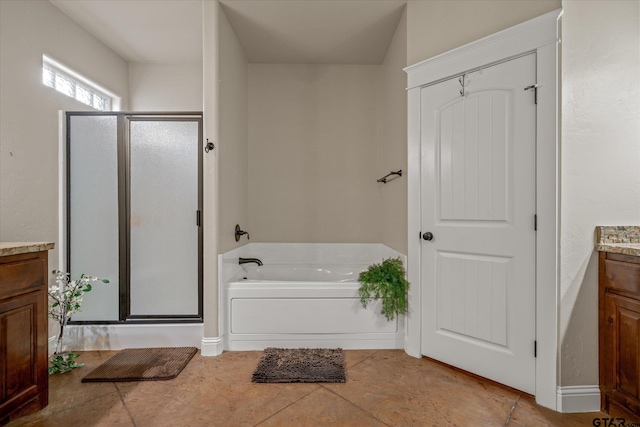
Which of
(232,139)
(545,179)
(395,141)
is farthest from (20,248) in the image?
(545,179)

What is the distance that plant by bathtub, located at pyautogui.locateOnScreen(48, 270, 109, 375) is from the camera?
216cm

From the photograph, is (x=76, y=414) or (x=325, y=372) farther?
(x=325, y=372)

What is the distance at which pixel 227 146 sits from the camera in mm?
2645

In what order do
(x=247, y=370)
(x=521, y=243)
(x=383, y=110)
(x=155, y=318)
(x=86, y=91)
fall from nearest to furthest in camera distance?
(x=521, y=243) → (x=247, y=370) → (x=155, y=318) → (x=86, y=91) → (x=383, y=110)

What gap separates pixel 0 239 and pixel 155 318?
1138 mm

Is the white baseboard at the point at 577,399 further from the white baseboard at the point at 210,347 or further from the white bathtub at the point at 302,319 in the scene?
the white baseboard at the point at 210,347

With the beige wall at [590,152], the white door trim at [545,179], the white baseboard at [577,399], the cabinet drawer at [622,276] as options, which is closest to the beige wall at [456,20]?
the white door trim at [545,179]

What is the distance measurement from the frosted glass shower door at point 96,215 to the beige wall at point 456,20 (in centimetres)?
247

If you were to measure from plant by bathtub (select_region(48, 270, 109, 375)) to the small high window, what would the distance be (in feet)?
5.16

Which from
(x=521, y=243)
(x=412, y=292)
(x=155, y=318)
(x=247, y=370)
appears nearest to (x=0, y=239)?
(x=155, y=318)

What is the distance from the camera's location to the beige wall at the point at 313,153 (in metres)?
3.43

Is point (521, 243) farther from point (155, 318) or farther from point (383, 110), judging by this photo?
point (155, 318)

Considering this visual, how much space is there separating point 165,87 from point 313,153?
1.96m

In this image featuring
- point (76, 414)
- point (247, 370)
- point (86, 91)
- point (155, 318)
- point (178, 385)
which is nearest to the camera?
point (76, 414)
